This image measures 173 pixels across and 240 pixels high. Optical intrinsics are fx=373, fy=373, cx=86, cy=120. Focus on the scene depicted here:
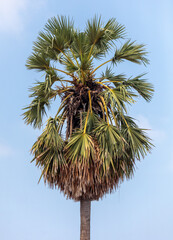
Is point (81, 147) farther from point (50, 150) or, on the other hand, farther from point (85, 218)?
point (85, 218)

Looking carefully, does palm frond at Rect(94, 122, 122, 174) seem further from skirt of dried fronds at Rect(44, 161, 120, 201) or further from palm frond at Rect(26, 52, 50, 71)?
palm frond at Rect(26, 52, 50, 71)

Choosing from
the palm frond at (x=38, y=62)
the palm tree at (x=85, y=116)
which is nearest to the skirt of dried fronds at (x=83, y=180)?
the palm tree at (x=85, y=116)

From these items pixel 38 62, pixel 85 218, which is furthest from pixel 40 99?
pixel 85 218

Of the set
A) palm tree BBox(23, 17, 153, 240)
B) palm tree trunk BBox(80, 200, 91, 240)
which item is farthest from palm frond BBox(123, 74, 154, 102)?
palm tree trunk BBox(80, 200, 91, 240)

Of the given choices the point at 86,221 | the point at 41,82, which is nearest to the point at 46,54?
the point at 41,82

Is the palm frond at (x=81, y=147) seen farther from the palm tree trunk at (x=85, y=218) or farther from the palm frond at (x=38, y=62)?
the palm frond at (x=38, y=62)

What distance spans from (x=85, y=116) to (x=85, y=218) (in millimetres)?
3478

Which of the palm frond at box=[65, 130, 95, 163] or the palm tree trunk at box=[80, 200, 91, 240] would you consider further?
the palm tree trunk at box=[80, 200, 91, 240]

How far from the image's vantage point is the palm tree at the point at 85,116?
39.3ft

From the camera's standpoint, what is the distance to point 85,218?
12.7 metres

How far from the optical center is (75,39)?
1338 centimetres

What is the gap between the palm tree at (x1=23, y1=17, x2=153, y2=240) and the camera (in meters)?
12.0

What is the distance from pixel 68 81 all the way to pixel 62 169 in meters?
3.28

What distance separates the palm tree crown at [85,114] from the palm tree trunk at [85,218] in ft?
0.87
